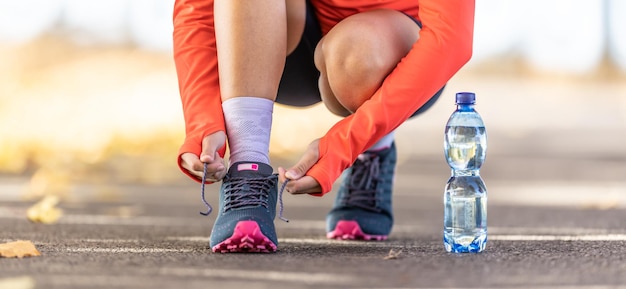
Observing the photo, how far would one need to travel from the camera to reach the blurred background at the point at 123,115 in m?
6.60

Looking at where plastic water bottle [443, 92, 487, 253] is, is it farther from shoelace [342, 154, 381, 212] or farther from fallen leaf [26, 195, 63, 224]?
fallen leaf [26, 195, 63, 224]

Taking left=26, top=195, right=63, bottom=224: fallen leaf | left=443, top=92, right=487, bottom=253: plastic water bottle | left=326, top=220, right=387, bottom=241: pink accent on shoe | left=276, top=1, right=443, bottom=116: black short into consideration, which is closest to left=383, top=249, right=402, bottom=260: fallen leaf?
left=443, top=92, right=487, bottom=253: plastic water bottle

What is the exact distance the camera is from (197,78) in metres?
2.86

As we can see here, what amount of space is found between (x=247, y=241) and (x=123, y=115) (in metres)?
6.59

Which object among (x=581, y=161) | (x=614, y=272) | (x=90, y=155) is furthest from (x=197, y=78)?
(x=581, y=161)

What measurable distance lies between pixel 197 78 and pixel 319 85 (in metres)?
0.41

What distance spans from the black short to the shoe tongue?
587 millimetres

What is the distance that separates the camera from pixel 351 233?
10.5ft

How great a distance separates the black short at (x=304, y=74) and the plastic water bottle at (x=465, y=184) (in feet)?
1.11

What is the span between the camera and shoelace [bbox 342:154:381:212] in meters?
3.27

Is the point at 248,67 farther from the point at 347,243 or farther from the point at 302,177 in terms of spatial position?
the point at 347,243

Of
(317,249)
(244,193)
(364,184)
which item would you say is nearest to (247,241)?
(244,193)

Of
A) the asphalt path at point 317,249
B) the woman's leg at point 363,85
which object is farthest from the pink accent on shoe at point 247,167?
the woman's leg at point 363,85

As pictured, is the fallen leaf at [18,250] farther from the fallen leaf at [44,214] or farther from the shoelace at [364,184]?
the fallen leaf at [44,214]
